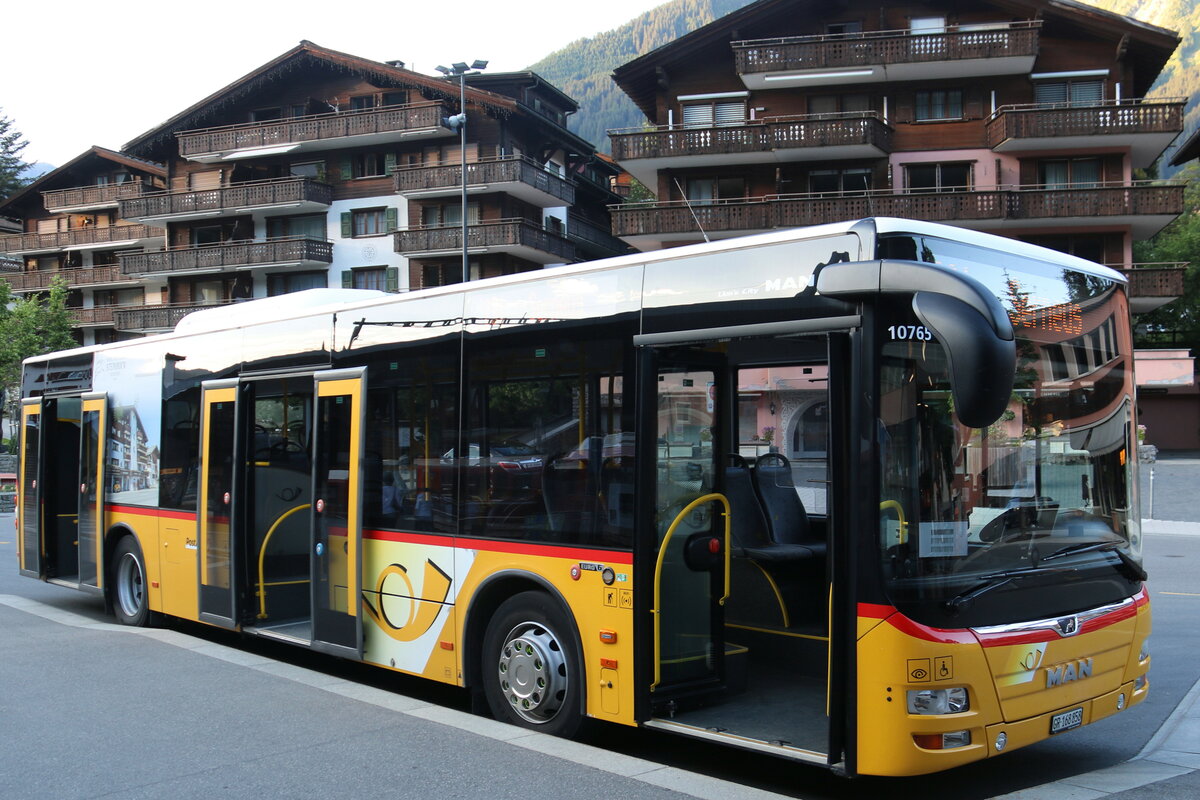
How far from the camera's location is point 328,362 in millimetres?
8977

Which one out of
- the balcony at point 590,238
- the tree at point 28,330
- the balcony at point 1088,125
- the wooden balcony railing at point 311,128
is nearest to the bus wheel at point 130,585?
the balcony at point 1088,125

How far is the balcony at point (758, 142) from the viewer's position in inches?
1507

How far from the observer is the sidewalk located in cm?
538

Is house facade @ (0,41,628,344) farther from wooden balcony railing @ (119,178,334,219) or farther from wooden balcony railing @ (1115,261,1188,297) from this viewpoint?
wooden balcony railing @ (1115,261,1188,297)

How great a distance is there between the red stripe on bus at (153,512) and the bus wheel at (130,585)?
12.3 inches

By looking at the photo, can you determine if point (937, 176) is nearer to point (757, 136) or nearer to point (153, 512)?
point (757, 136)

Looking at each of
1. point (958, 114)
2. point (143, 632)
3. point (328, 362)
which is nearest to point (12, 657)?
point (143, 632)

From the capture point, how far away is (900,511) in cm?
526

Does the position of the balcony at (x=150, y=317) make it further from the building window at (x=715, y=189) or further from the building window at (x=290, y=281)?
the building window at (x=715, y=189)

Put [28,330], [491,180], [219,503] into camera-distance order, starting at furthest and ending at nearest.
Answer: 1. [28,330]
2. [491,180]
3. [219,503]

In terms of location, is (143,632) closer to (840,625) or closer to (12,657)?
(12,657)

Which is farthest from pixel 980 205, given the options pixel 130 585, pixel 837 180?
pixel 130 585

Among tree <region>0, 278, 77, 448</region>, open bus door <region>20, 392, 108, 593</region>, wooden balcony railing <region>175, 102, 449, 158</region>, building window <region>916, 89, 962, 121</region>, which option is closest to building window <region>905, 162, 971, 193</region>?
building window <region>916, 89, 962, 121</region>

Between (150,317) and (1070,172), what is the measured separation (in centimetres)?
4443
